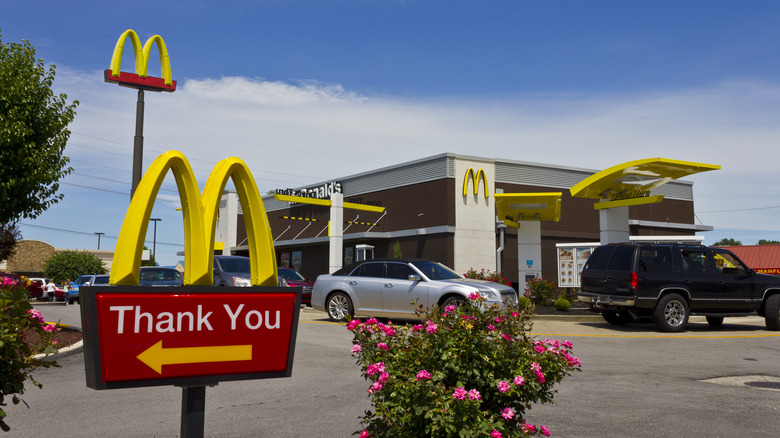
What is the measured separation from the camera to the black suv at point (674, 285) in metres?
15.2

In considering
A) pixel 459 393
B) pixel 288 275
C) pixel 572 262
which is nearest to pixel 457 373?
pixel 459 393

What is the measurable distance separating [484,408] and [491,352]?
362mm

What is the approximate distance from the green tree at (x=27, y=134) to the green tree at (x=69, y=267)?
2425 inches

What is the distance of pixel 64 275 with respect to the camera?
69875 millimetres


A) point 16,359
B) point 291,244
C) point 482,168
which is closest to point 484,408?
point 16,359

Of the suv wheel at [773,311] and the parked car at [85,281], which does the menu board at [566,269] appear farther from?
the parked car at [85,281]

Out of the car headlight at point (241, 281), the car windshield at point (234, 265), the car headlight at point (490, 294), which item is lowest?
the car headlight at point (490, 294)

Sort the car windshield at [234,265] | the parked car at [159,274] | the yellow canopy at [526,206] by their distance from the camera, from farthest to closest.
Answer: the yellow canopy at [526,206] → the parked car at [159,274] → the car windshield at [234,265]

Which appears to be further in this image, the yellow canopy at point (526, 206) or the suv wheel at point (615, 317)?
the yellow canopy at point (526, 206)

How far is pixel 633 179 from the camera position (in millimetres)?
20156

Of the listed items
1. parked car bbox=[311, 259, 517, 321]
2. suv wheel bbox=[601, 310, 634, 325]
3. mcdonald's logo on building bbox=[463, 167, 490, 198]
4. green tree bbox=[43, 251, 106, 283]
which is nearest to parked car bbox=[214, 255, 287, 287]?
parked car bbox=[311, 259, 517, 321]

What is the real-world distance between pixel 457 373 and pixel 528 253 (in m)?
18.8

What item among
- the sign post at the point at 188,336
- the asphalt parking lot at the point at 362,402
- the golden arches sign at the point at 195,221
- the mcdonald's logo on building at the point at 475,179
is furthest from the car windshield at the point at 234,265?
the mcdonald's logo on building at the point at 475,179

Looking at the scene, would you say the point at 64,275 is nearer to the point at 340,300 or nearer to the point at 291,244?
the point at 291,244
